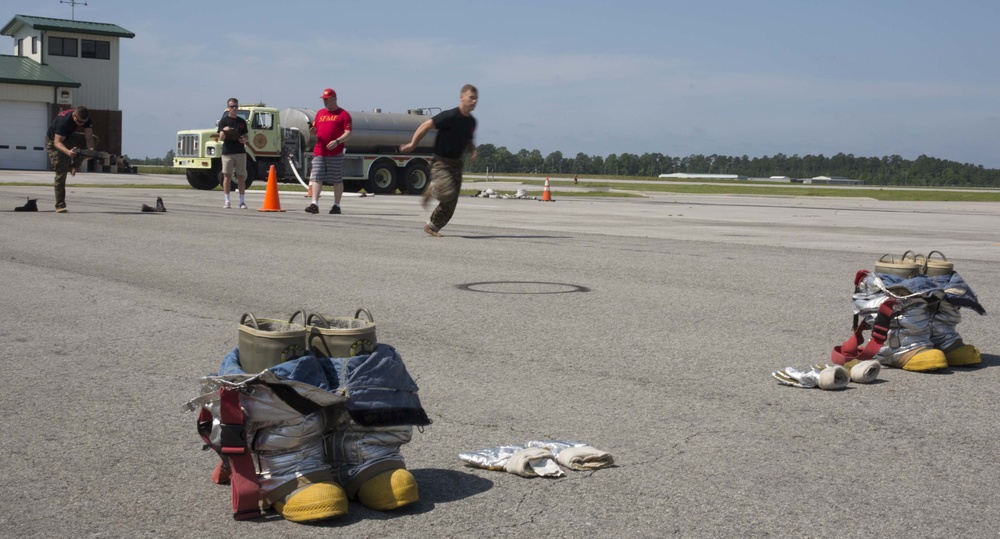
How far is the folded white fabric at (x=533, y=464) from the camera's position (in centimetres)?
402

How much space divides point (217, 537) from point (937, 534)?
235 cm

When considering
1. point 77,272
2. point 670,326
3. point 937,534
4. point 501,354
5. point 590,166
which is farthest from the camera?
point 590,166

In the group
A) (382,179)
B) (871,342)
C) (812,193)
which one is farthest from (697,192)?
(871,342)

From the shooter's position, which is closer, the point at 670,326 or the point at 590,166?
the point at 670,326

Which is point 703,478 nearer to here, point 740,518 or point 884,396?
point 740,518

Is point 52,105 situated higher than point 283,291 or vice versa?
point 52,105

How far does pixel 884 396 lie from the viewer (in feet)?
17.8

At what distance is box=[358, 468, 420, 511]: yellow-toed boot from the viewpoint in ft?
12.1

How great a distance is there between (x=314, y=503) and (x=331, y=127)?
53.4 ft

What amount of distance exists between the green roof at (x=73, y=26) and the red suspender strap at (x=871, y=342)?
63.6 meters

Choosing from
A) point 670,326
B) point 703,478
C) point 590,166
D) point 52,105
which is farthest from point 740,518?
point 590,166

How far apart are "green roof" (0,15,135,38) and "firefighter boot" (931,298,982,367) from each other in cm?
6366

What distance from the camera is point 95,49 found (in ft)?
208

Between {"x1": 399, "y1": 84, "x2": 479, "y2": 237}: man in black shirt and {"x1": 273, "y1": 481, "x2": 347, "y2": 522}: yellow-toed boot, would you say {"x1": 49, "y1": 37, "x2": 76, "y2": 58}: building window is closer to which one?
{"x1": 399, "y1": 84, "x2": 479, "y2": 237}: man in black shirt
